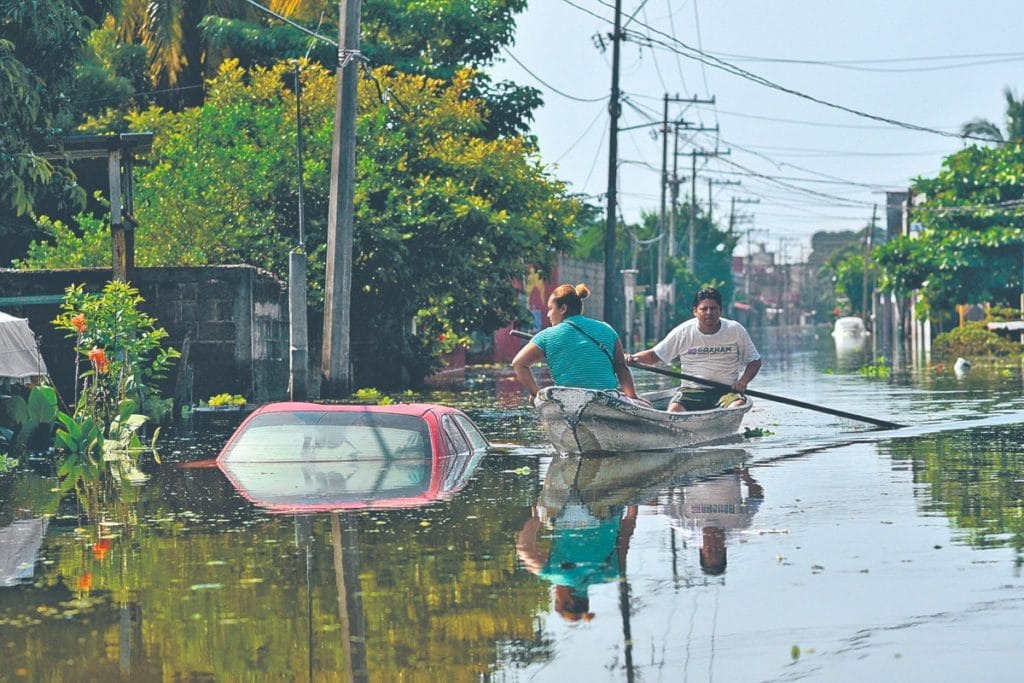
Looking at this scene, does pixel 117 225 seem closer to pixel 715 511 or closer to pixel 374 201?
pixel 374 201

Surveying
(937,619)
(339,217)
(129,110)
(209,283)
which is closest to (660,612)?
(937,619)

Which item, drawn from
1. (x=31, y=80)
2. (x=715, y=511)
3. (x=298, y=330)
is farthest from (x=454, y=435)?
(x=31, y=80)

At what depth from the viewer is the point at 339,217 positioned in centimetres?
2336

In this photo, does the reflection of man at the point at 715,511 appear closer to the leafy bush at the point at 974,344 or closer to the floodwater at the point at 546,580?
the floodwater at the point at 546,580

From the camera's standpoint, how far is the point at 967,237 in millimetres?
63656

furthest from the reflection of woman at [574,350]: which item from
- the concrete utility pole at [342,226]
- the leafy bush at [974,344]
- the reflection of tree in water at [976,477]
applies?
the leafy bush at [974,344]

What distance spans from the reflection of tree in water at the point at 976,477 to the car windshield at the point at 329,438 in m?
4.58

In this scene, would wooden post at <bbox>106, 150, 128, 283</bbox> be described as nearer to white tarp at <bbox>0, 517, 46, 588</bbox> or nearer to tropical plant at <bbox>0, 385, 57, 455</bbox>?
tropical plant at <bbox>0, 385, 57, 455</bbox>

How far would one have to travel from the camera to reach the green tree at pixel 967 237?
63812mm

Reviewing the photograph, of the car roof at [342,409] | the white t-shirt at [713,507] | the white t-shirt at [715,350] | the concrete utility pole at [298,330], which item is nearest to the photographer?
the white t-shirt at [713,507]

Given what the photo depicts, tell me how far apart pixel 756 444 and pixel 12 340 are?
9.10 meters

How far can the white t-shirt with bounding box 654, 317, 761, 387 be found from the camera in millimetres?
19391

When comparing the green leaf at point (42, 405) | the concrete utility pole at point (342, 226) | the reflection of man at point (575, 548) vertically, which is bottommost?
the reflection of man at point (575, 548)

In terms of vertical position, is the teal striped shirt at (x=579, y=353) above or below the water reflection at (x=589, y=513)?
above
